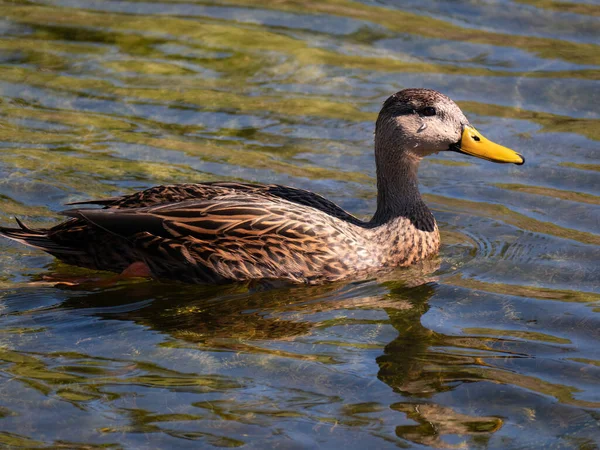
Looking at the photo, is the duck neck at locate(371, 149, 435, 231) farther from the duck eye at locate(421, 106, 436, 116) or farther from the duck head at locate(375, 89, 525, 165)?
the duck eye at locate(421, 106, 436, 116)

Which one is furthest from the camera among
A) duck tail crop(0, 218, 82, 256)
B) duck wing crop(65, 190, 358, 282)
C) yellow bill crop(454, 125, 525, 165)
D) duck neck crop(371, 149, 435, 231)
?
duck neck crop(371, 149, 435, 231)

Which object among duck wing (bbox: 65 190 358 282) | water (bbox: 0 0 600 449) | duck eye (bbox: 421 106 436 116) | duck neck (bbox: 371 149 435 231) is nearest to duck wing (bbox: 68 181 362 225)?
duck wing (bbox: 65 190 358 282)

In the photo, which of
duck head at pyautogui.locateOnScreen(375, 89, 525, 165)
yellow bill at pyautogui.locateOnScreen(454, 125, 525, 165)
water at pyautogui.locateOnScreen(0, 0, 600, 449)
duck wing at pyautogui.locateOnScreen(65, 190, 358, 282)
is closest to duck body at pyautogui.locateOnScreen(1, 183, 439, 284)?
duck wing at pyautogui.locateOnScreen(65, 190, 358, 282)

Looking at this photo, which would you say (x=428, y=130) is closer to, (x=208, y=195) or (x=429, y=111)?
(x=429, y=111)

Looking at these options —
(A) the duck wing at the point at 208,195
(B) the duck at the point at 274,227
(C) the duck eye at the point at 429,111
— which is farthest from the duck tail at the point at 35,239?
(C) the duck eye at the point at 429,111

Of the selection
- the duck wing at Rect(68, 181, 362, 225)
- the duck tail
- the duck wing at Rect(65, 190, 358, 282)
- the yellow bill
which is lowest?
the duck tail

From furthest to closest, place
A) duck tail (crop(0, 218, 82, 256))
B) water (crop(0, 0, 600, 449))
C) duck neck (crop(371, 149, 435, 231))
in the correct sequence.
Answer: duck neck (crop(371, 149, 435, 231))
duck tail (crop(0, 218, 82, 256))
water (crop(0, 0, 600, 449))

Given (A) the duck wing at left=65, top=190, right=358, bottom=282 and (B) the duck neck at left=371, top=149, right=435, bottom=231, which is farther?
(B) the duck neck at left=371, top=149, right=435, bottom=231

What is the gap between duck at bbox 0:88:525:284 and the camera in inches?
333

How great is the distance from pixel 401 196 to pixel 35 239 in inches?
116

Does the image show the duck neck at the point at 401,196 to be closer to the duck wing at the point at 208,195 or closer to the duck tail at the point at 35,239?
the duck wing at the point at 208,195

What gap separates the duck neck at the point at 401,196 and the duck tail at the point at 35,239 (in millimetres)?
2476

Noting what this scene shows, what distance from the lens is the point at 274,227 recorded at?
8484mm

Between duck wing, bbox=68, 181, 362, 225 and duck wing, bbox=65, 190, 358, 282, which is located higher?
duck wing, bbox=68, 181, 362, 225
